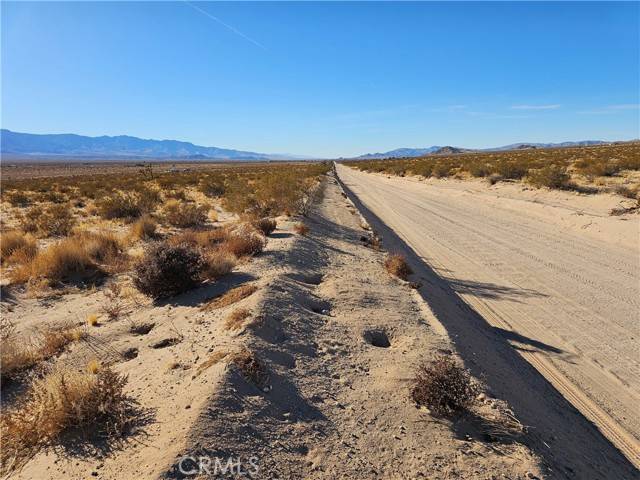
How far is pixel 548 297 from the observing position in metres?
8.88

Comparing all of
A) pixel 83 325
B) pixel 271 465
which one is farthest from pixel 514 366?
pixel 83 325

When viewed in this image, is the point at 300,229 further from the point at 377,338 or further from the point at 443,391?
the point at 443,391

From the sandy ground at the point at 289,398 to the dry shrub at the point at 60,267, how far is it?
1.43 m

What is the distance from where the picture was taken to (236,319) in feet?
19.9

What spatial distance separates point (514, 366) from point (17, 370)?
7300 millimetres

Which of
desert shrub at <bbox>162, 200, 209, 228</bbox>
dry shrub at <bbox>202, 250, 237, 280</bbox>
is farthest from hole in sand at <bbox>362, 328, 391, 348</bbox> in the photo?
desert shrub at <bbox>162, 200, 209, 228</bbox>

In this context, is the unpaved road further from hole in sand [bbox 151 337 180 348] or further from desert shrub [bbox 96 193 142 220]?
desert shrub [bbox 96 193 142 220]

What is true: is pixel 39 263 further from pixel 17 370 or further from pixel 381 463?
pixel 381 463

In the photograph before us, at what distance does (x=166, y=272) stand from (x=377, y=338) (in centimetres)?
434

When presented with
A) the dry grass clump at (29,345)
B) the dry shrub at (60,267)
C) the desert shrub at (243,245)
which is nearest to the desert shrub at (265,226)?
the desert shrub at (243,245)

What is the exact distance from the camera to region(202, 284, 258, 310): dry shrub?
7.07 meters

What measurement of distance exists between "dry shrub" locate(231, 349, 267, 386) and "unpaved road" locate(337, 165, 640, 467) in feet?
13.9

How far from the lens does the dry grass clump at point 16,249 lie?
34.7 ft

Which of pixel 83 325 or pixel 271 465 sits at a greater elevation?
pixel 271 465
